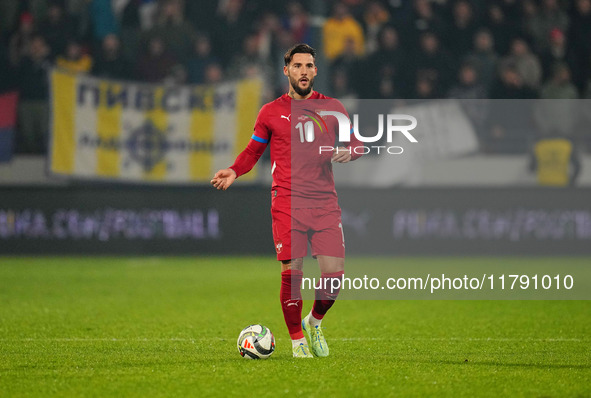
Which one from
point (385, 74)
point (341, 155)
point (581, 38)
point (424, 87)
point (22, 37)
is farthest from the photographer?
point (581, 38)

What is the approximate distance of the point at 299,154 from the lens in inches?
238

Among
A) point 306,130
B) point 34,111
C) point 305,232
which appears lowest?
point 305,232

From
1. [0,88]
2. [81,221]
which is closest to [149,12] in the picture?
[0,88]

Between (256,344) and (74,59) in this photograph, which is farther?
(74,59)

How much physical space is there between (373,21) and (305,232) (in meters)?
10.2

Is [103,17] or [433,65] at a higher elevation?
[103,17]

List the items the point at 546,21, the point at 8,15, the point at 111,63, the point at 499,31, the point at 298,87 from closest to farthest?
1. the point at 298,87
2. the point at 111,63
3. the point at 8,15
4. the point at 499,31
5. the point at 546,21

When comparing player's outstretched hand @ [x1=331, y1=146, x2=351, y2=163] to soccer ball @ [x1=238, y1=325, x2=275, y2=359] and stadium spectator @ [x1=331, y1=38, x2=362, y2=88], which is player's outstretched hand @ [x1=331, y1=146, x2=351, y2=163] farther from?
stadium spectator @ [x1=331, y1=38, x2=362, y2=88]

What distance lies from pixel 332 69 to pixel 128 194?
144 inches

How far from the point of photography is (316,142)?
6059 millimetres

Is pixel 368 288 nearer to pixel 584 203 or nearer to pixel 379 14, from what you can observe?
pixel 584 203

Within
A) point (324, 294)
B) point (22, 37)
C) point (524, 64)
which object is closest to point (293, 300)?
point (324, 294)

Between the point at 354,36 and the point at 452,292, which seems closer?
the point at 452,292

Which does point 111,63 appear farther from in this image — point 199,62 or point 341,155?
point 341,155
